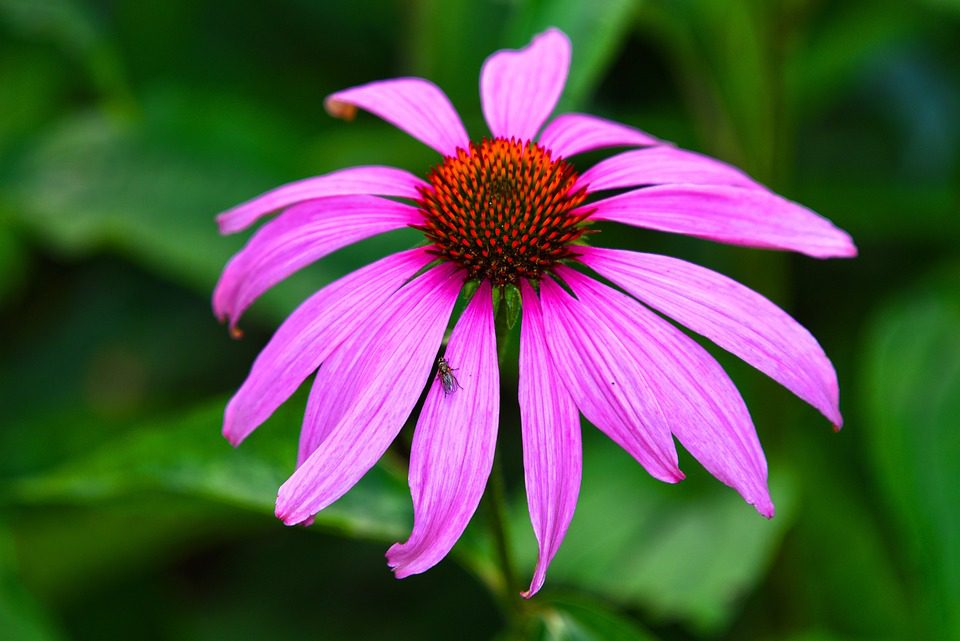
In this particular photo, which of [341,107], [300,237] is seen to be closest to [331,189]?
[300,237]

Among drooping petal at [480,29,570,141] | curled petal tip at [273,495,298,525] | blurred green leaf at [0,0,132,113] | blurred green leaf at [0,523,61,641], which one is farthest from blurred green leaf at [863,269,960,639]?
blurred green leaf at [0,0,132,113]

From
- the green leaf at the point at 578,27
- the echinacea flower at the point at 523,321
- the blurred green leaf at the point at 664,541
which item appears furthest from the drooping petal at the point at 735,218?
the blurred green leaf at the point at 664,541

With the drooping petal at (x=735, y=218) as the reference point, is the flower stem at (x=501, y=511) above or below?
below

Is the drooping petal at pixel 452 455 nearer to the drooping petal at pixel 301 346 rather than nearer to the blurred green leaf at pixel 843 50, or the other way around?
the drooping petal at pixel 301 346

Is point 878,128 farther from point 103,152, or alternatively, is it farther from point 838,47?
point 103,152

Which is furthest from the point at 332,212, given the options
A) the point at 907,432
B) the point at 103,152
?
the point at 103,152

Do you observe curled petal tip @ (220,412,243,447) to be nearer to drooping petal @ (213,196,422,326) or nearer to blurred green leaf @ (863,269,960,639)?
drooping petal @ (213,196,422,326)
